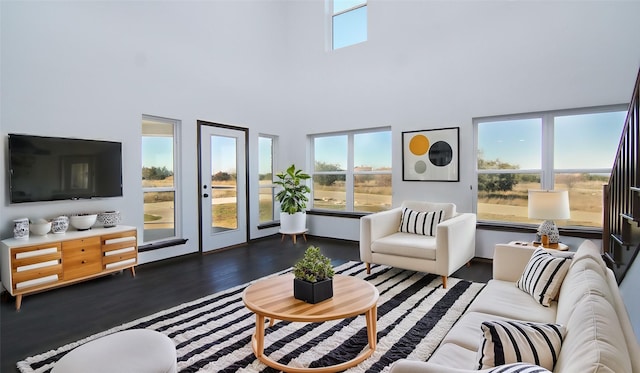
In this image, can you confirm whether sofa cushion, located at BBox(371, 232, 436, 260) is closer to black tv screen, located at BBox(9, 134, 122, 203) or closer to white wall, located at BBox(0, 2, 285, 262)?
white wall, located at BBox(0, 2, 285, 262)

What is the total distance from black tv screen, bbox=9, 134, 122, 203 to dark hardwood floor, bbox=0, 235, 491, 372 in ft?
3.32

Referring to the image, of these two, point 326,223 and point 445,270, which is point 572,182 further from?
point 326,223

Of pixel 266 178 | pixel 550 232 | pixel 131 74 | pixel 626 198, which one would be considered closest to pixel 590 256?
pixel 626 198

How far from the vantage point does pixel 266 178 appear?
6.41 m

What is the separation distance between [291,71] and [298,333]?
516 cm

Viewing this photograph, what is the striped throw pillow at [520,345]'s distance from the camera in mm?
1264

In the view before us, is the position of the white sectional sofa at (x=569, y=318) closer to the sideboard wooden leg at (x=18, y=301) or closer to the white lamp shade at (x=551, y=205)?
the white lamp shade at (x=551, y=205)

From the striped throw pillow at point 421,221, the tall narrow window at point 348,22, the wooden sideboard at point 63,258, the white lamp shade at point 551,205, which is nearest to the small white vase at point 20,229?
the wooden sideboard at point 63,258

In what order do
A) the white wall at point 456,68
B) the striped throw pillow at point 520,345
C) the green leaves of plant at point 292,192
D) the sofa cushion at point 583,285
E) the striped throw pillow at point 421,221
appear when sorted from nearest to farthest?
the striped throw pillow at point 520,345 → the sofa cushion at point 583,285 → the white wall at point 456,68 → the striped throw pillow at point 421,221 → the green leaves of plant at point 292,192

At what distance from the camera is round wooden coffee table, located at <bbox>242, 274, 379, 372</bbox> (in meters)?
2.07

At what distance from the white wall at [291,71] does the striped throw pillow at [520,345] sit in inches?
139

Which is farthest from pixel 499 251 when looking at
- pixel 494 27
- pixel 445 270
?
pixel 494 27

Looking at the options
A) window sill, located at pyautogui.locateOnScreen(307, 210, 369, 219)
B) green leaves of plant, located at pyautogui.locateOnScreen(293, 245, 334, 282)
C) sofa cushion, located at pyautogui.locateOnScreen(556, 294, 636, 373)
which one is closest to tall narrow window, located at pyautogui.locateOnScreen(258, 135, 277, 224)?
window sill, located at pyautogui.locateOnScreen(307, 210, 369, 219)

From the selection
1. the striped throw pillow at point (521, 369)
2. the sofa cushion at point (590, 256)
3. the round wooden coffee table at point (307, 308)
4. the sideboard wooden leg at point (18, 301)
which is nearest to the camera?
the striped throw pillow at point (521, 369)
